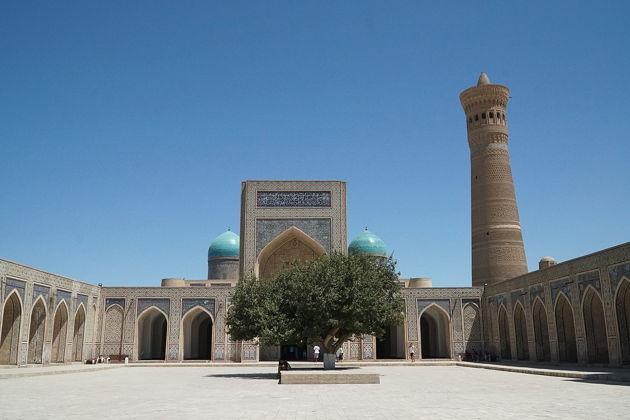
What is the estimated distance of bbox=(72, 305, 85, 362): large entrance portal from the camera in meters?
23.9

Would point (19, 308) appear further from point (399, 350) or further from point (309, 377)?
point (399, 350)

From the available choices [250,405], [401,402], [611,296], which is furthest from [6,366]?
[611,296]

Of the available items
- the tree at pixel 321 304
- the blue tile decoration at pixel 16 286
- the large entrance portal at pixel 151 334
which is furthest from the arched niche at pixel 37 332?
the tree at pixel 321 304

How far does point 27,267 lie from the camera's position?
19.7 m

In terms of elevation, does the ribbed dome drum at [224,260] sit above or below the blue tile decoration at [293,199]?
below

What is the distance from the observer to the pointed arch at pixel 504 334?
2395cm

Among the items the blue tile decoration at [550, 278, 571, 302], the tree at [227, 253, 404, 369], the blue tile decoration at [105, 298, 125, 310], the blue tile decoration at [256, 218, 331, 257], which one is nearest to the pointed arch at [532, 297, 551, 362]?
the blue tile decoration at [550, 278, 571, 302]

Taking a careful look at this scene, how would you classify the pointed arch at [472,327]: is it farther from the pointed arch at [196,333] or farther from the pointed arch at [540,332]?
the pointed arch at [196,333]

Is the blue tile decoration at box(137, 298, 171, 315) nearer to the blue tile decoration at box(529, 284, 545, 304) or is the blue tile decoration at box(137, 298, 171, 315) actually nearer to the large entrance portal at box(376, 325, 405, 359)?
the large entrance portal at box(376, 325, 405, 359)

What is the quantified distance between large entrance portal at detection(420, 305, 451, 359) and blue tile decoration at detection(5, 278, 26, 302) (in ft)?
50.7

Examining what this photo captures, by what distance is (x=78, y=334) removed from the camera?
2405cm

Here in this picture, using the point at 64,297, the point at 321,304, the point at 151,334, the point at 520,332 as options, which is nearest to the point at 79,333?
the point at 64,297

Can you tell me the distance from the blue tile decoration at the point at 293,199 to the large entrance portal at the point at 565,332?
10.9 m

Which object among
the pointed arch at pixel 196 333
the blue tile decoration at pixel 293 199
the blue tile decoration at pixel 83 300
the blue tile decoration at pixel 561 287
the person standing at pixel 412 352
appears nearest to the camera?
the blue tile decoration at pixel 561 287
